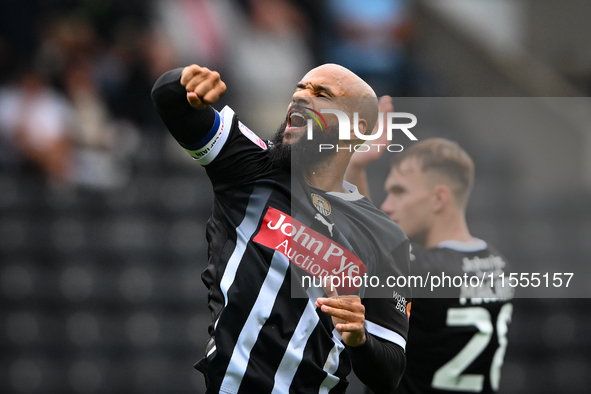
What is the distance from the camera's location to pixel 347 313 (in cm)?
209

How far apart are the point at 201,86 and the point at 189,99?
0.19 feet

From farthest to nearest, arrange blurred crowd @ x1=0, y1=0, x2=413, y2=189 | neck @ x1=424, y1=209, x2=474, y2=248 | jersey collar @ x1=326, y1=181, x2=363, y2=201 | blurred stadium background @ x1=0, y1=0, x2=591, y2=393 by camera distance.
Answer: blurred crowd @ x1=0, y1=0, x2=413, y2=189 → blurred stadium background @ x1=0, y1=0, x2=591, y2=393 → neck @ x1=424, y1=209, x2=474, y2=248 → jersey collar @ x1=326, y1=181, x2=363, y2=201

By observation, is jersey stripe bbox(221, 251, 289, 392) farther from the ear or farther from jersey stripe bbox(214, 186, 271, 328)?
the ear

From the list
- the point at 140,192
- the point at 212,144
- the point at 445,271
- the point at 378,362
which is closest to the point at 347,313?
the point at 378,362

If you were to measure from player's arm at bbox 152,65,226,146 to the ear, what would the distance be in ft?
4.63

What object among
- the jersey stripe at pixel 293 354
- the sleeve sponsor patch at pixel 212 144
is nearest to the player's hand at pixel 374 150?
the sleeve sponsor patch at pixel 212 144

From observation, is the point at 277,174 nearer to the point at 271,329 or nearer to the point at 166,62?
the point at 271,329

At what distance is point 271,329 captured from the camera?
2326mm

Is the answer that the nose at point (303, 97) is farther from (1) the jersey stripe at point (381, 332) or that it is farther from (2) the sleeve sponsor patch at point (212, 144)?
(1) the jersey stripe at point (381, 332)

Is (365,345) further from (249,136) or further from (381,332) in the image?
(249,136)

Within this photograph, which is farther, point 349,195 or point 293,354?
point 349,195

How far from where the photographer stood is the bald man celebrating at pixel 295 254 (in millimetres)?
2320

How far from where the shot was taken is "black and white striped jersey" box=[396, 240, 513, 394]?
3.36 meters

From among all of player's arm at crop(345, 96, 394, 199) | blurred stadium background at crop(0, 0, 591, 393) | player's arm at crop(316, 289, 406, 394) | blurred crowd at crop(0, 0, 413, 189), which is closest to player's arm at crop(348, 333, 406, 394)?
player's arm at crop(316, 289, 406, 394)
